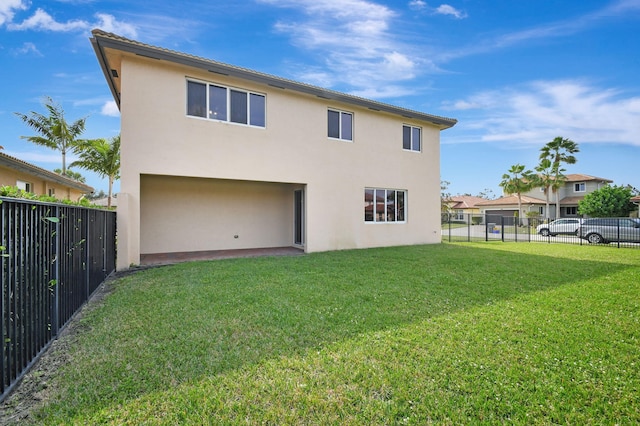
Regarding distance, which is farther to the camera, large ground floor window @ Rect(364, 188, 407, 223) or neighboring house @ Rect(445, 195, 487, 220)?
neighboring house @ Rect(445, 195, 487, 220)

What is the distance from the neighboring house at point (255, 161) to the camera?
825 cm

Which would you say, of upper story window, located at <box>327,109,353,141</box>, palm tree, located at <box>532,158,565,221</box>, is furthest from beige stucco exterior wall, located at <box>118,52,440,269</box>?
palm tree, located at <box>532,158,565,221</box>

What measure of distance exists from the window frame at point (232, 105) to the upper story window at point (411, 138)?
6888mm

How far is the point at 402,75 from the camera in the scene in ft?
48.5

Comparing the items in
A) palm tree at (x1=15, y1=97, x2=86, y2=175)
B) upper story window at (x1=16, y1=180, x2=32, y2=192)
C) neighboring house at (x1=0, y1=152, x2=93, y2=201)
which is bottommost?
upper story window at (x1=16, y1=180, x2=32, y2=192)

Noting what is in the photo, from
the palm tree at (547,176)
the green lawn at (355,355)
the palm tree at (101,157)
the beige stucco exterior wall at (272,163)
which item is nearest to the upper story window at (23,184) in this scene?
the palm tree at (101,157)

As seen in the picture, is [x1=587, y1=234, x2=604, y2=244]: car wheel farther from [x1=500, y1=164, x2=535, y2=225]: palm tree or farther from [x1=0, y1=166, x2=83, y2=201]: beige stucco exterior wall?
[x1=0, y1=166, x2=83, y2=201]: beige stucco exterior wall

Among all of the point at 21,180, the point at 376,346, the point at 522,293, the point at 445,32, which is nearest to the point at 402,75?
the point at 445,32

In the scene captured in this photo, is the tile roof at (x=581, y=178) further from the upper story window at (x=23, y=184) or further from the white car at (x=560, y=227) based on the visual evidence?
the upper story window at (x=23, y=184)

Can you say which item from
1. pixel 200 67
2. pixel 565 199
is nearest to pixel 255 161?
pixel 200 67

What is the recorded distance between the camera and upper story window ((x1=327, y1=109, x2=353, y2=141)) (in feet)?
38.2

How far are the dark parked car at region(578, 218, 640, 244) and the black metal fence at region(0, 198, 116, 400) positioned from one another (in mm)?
21207

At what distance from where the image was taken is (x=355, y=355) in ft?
10.4

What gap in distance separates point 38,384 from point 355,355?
3.12 meters
